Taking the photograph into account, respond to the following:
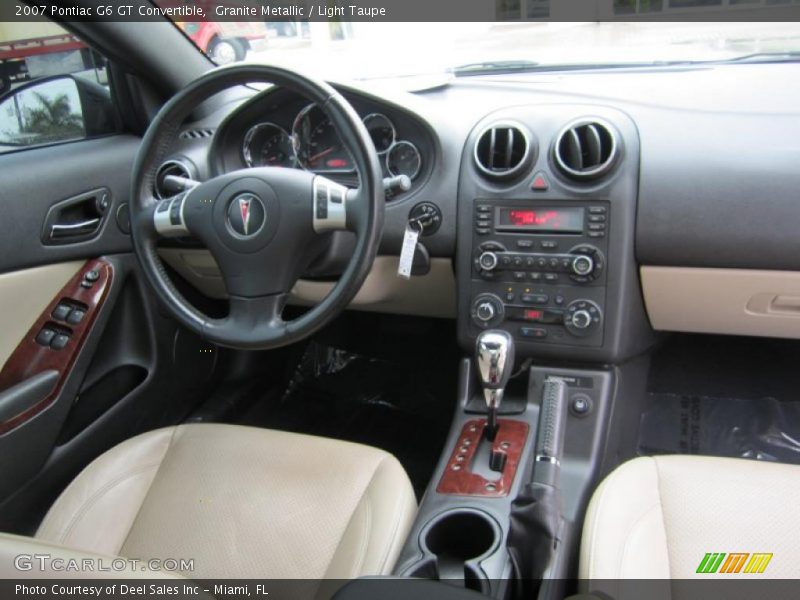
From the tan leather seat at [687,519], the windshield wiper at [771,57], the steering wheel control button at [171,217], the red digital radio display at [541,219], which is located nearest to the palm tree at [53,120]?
the steering wheel control button at [171,217]

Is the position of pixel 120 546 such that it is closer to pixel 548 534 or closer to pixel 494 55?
pixel 548 534

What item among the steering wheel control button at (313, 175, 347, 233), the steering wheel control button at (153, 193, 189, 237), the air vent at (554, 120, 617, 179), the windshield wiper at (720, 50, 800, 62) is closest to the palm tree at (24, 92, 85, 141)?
the steering wheel control button at (153, 193, 189, 237)

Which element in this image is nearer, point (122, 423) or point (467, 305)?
point (467, 305)

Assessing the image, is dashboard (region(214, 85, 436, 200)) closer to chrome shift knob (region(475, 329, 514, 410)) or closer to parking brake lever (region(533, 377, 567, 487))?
chrome shift knob (region(475, 329, 514, 410))

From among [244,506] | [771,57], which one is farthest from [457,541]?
[771,57]

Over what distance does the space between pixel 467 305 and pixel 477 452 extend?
1.10 ft

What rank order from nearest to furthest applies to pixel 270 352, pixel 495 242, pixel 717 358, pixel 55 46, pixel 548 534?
pixel 548 534 < pixel 495 242 < pixel 55 46 < pixel 717 358 < pixel 270 352

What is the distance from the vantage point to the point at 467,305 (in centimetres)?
163

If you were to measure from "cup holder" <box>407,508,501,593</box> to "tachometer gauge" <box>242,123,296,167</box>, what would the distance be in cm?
93

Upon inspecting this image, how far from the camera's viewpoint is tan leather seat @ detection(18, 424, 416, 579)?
1233 mm

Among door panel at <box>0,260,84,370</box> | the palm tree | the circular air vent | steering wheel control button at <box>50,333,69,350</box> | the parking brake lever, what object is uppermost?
the palm tree

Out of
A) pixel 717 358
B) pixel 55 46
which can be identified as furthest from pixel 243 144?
pixel 717 358

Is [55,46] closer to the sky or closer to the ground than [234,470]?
closer to the sky

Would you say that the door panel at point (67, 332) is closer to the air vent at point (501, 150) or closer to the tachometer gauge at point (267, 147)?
the tachometer gauge at point (267, 147)
